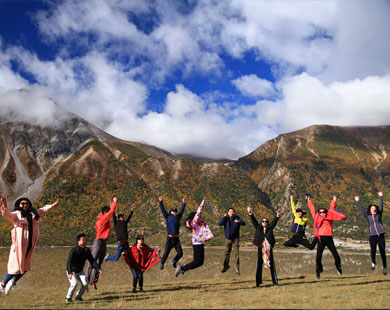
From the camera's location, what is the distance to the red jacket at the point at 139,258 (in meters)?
11.9

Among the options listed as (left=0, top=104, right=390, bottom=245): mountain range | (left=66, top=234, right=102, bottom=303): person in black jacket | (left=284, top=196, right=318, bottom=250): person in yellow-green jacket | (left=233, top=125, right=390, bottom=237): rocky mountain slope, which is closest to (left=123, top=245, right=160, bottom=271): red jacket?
(left=66, top=234, right=102, bottom=303): person in black jacket

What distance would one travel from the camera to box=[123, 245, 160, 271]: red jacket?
39.1 feet

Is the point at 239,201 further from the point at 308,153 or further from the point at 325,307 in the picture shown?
the point at 325,307

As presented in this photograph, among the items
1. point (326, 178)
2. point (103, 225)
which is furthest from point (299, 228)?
point (326, 178)

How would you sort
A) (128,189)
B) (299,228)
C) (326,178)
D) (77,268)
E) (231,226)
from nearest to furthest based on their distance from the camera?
1. (77,268)
2. (231,226)
3. (299,228)
4. (128,189)
5. (326,178)

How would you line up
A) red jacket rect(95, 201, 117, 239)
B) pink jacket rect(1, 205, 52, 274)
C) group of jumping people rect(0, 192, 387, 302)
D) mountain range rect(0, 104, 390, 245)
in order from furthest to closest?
mountain range rect(0, 104, 390, 245)
red jacket rect(95, 201, 117, 239)
group of jumping people rect(0, 192, 387, 302)
pink jacket rect(1, 205, 52, 274)

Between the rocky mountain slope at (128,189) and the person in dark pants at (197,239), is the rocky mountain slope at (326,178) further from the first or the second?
the person in dark pants at (197,239)

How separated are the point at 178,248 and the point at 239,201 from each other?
119845 mm

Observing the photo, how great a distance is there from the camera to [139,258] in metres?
12.1

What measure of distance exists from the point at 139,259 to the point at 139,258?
0.04m

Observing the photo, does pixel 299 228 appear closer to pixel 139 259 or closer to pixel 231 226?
pixel 231 226

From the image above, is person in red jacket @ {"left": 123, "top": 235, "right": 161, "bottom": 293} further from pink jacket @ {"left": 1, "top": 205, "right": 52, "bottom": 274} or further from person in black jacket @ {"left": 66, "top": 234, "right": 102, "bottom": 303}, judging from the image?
pink jacket @ {"left": 1, "top": 205, "right": 52, "bottom": 274}

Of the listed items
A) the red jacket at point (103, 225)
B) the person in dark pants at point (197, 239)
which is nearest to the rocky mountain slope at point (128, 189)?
the red jacket at point (103, 225)

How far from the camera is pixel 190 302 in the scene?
9195 millimetres
